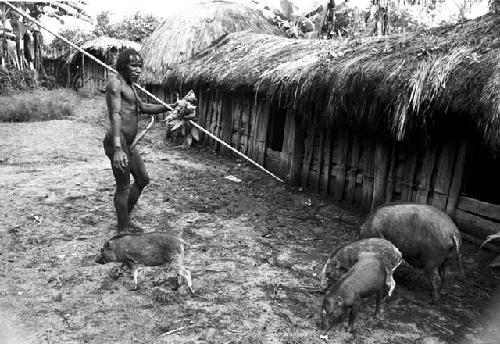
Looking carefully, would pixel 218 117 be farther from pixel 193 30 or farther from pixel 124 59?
pixel 124 59

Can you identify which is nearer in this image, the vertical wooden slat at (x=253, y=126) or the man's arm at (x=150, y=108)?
the man's arm at (x=150, y=108)

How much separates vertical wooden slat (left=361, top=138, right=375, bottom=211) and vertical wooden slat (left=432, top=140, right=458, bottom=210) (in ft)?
3.50

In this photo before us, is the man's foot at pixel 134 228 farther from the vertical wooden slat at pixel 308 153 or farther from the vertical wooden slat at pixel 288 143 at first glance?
the vertical wooden slat at pixel 288 143

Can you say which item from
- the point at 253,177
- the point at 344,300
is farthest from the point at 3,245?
the point at 253,177

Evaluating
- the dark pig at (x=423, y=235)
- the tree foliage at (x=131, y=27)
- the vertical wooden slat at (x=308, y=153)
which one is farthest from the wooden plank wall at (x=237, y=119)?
the tree foliage at (x=131, y=27)

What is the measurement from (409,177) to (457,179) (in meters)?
0.70

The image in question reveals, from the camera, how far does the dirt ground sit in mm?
3625

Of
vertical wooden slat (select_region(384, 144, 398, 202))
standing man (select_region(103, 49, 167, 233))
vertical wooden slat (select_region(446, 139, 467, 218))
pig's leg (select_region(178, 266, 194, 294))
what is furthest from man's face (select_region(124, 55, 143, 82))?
vertical wooden slat (select_region(446, 139, 467, 218))

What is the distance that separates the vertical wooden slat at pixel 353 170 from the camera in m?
6.86

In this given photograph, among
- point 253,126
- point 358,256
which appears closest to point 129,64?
point 358,256

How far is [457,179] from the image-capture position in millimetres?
5496

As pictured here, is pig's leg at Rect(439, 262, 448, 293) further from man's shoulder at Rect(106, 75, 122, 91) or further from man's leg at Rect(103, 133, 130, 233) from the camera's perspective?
man's shoulder at Rect(106, 75, 122, 91)

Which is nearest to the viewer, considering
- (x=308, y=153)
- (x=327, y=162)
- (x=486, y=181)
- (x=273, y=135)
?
(x=486, y=181)

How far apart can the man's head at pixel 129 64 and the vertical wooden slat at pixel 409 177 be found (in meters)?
3.75
